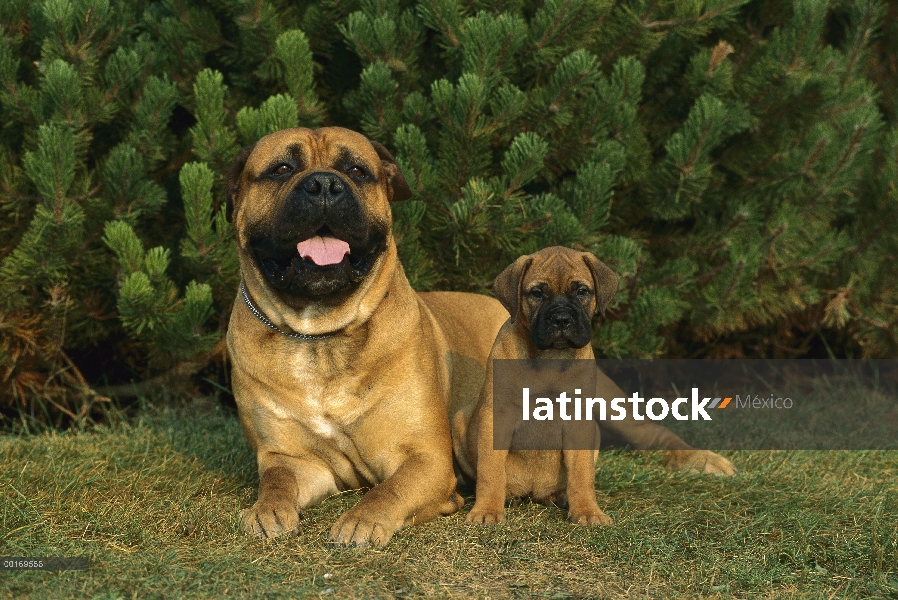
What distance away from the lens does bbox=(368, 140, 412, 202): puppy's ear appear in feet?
14.5

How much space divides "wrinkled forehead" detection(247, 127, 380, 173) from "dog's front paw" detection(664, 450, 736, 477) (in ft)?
6.95

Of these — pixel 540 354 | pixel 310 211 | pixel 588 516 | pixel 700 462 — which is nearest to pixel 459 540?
pixel 588 516

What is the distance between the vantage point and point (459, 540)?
3.66 meters

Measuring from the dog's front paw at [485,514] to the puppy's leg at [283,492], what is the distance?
0.66 m

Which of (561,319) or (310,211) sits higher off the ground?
(310,211)

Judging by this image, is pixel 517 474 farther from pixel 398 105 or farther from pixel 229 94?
pixel 229 94

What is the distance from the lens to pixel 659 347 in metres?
5.89

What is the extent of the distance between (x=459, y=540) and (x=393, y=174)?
1.62 meters

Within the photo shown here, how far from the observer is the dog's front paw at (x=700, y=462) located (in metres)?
4.91

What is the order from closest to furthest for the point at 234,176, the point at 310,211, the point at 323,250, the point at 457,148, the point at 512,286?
Answer: the point at 310,211 → the point at 323,250 → the point at 512,286 → the point at 234,176 → the point at 457,148

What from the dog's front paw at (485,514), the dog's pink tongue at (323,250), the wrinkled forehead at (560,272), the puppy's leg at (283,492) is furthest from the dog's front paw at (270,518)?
the wrinkled forehead at (560,272)

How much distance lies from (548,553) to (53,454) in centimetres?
254

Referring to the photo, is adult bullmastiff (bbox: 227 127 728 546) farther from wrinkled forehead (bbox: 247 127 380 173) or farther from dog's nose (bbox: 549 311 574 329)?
dog's nose (bbox: 549 311 574 329)

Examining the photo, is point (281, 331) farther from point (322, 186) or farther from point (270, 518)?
point (270, 518)
